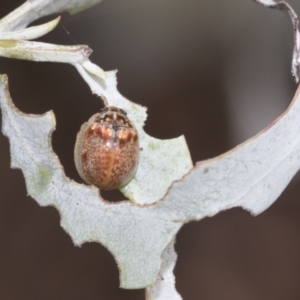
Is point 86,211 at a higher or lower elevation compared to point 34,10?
lower

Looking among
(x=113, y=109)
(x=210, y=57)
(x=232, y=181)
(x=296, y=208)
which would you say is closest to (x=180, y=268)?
(x=296, y=208)

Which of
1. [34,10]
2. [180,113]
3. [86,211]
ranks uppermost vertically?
[34,10]

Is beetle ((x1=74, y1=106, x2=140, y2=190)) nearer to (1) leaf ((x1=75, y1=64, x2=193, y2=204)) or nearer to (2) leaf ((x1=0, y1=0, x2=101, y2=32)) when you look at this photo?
(1) leaf ((x1=75, y1=64, x2=193, y2=204))

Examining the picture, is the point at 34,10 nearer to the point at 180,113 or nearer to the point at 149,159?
the point at 149,159

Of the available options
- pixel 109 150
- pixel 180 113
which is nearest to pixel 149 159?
pixel 109 150

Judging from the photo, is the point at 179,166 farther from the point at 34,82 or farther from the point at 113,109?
the point at 34,82

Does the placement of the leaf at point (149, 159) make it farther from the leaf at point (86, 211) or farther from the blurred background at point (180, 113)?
the blurred background at point (180, 113)

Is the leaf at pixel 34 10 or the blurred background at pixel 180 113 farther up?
the leaf at pixel 34 10

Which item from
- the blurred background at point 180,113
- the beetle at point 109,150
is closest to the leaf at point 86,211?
the beetle at point 109,150

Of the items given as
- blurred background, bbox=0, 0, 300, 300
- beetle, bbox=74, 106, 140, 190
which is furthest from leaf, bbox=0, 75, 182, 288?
blurred background, bbox=0, 0, 300, 300
